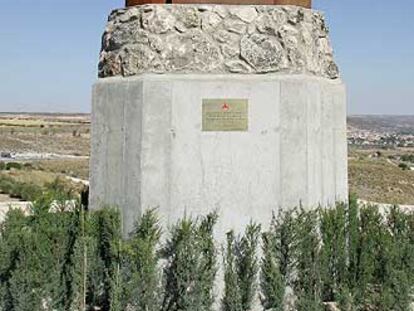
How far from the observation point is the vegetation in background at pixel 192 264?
6020mm

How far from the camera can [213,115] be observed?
6.67 meters

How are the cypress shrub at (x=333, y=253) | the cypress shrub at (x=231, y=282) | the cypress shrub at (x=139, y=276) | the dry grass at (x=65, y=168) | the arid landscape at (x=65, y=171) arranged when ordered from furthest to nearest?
the dry grass at (x=65, y=168), the arid landscape at (x=65, y=171), the cypress shrub at (x=333, y=253), the cypress shrub at (x=231, y=282), the cypress shrub at (x=139, y=276)

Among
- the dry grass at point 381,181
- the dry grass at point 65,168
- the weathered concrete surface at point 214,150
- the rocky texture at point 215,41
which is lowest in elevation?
the dry grass at point 381,181

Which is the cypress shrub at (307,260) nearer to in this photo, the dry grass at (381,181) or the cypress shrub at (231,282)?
the cypress shrub at (231,282)

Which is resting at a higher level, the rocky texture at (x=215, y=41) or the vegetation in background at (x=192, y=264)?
the rocky texture at (x=215, y=41)

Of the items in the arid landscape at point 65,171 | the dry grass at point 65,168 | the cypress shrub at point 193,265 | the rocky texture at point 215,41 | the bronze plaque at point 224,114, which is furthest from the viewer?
the dry grass at point 65,168

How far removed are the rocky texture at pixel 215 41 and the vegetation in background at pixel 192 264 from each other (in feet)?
5.18

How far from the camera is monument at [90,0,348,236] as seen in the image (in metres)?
6.67

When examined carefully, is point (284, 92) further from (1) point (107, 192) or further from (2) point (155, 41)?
(1) point (107, 192)

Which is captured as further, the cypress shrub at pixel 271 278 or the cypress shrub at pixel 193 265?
the cypress shrub at pixel 271 278

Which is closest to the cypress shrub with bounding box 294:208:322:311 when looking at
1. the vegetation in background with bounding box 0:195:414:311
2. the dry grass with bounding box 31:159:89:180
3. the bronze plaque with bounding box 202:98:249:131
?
the vegetation in background with bounding box 0:195:414:311

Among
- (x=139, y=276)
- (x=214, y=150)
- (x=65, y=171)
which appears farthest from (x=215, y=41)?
(x=65, y=171)

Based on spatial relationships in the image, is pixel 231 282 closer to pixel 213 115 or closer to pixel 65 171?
pixel 213 115

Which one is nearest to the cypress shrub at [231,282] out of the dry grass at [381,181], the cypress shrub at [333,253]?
the cypress shrub at [333,253]
